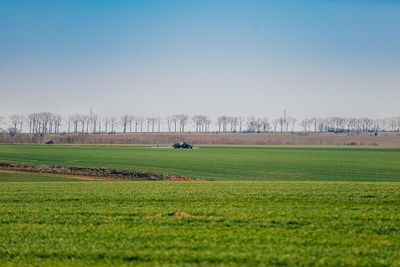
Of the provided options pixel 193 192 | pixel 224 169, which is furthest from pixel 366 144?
pixel 193 192

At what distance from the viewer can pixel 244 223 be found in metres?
9.09

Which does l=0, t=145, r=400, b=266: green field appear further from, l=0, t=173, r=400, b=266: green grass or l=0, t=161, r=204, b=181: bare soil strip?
l=0, t=161, r=204, b=181: bare soil strip

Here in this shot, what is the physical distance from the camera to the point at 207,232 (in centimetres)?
841

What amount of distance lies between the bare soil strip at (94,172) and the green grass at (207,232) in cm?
1774

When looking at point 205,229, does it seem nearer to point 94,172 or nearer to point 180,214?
point 180,214

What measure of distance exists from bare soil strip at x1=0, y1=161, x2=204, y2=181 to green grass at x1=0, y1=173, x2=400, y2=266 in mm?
17742

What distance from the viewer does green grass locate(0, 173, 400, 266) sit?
6.90m

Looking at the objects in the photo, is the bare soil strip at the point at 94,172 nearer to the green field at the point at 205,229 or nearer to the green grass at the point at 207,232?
the green field at the point at 205,229

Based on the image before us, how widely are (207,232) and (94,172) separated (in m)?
28.4

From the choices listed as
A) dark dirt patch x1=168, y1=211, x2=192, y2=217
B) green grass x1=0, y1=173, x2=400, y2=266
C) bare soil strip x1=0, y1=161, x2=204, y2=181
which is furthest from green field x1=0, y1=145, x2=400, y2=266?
bare soil strip x1=0, y1=161, x2=204, y2=181

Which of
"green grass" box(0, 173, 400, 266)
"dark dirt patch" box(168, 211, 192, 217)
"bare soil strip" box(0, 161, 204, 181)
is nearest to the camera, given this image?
"green grass" box(0, 173, 400, 266)

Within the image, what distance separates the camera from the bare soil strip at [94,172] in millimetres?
31128

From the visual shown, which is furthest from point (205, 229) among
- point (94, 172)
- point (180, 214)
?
point (94, 172)

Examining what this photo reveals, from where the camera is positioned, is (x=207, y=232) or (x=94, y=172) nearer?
(x=207, y=232)
